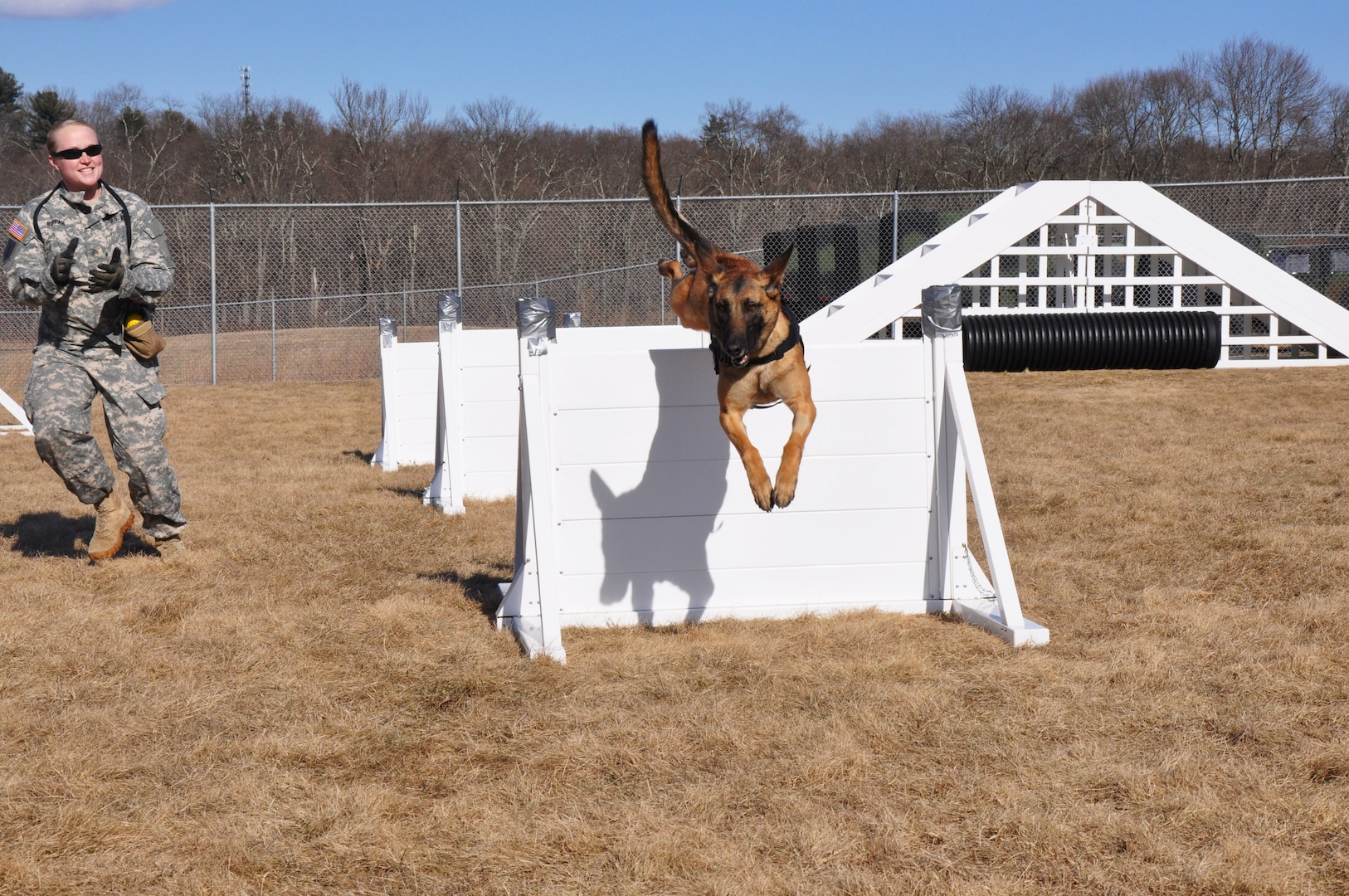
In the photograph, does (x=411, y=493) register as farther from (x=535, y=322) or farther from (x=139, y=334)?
(x=535, y=322)

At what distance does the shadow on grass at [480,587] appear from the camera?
4.97 m

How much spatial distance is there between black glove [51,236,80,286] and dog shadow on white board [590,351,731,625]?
2.61m

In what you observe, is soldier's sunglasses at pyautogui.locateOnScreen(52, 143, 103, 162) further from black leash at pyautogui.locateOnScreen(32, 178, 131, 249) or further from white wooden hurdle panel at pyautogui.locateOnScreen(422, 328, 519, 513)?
white wooden hurdle panel at pyautogui.locateOnScreen(422, 328, 519, 513)

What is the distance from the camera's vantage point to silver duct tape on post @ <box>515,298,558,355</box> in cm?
461

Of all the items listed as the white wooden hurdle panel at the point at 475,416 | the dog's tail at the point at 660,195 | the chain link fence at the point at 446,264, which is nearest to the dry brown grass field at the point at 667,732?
the white wooden hurdle panel at the point at 475,416

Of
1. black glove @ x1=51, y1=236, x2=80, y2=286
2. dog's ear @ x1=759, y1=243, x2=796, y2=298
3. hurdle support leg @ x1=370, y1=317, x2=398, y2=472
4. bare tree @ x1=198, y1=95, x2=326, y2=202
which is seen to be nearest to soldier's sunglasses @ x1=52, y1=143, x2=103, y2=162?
black glove @ x1=51, y1=236, x2=80, y2=286

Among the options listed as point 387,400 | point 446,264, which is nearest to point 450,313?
point 387,400

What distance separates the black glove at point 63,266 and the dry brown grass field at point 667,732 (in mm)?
1421

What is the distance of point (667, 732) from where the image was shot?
10.9 ft

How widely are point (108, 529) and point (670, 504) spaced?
10.00ft

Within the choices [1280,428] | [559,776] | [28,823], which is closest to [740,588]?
[559,776]

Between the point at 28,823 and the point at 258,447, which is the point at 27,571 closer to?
the point at 28,823

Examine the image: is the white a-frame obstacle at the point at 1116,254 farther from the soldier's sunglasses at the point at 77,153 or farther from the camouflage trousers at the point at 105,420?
the soldier's sunglasses at the point at 77,153

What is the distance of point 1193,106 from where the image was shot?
166 feet
